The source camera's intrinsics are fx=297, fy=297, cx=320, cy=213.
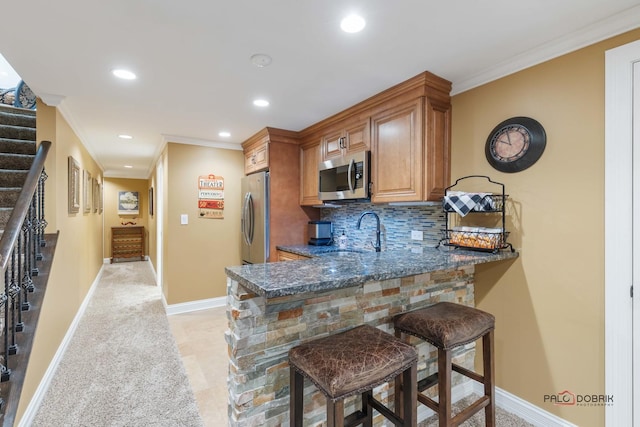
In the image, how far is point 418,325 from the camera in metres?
1.54

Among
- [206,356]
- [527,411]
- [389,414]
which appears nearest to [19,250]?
[206,356]

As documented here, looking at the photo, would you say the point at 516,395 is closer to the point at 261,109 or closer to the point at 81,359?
the point at 261,109

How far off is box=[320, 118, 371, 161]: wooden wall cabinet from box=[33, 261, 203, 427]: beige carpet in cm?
238

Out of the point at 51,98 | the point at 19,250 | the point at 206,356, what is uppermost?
the point at 51,98

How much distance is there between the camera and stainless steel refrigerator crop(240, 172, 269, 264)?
3510 mm

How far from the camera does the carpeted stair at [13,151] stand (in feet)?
8.29

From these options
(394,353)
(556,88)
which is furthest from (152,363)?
(556,88)

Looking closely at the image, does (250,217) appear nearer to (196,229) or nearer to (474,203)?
(196,229)

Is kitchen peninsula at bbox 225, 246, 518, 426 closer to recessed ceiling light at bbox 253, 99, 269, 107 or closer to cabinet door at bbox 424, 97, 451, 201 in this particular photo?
cabinet door at bbox 424, 97, 451, 201

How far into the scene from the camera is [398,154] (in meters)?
2.34

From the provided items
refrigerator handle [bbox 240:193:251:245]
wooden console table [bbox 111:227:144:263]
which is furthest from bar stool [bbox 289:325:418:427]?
wooden console table [bbox 111:227:144:263]

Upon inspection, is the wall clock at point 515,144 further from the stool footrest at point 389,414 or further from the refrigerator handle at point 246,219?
the refrigerator handle at point 246,219

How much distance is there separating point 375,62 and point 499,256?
148 cm

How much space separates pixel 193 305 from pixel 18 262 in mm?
2363
